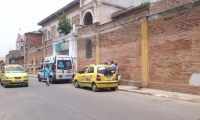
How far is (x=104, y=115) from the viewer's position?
23.0 ft

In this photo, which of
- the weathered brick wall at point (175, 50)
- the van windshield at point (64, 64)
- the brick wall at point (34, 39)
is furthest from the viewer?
the brick wall at point (34, 39)

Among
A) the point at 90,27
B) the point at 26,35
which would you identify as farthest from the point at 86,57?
the point at 26,35

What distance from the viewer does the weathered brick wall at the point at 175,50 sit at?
37.0 ft

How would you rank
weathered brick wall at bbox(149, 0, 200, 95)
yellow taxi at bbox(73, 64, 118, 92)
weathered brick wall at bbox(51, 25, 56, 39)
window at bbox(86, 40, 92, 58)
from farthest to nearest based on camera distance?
weathered brick wall at bbox(51, 25, 56, 39)
window at bbox(86, 40, 92, 58)
yellow taxi at bbox(73, 64, 118, 92)
weathered brick wall at bbox(149, 0, 200, 95)

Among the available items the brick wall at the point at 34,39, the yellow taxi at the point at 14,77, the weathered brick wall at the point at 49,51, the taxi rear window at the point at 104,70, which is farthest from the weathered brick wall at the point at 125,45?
the brick wall at the point at 34,39

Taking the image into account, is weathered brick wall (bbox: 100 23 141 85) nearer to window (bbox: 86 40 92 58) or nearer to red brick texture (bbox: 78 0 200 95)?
red brick texture (bbox: 78 0 200 95)

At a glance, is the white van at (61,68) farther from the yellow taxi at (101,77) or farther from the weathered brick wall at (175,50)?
the weathered brick wall at (175,50)

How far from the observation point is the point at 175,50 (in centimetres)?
1229

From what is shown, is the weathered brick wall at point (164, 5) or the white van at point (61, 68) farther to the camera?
the white van at point (61, 68)

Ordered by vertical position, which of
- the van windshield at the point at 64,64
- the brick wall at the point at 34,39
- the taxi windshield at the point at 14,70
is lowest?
the taxi windshield at the point at 14,70

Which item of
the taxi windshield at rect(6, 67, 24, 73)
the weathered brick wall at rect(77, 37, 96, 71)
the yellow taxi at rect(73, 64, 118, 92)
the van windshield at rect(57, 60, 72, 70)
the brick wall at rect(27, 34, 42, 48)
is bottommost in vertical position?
the yellow taxi at rect(73, 64, 118, 92)

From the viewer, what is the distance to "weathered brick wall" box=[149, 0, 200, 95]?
1127 cm

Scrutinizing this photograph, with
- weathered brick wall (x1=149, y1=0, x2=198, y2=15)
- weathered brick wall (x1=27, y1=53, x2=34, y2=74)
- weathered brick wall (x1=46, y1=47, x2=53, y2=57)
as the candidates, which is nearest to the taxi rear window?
weathered brick wall (x1=149, y1=0, x2=198, y2=15)

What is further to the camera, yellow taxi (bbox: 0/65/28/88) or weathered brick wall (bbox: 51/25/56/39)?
weathered brick wall (bbox: 51/25/56/39)
